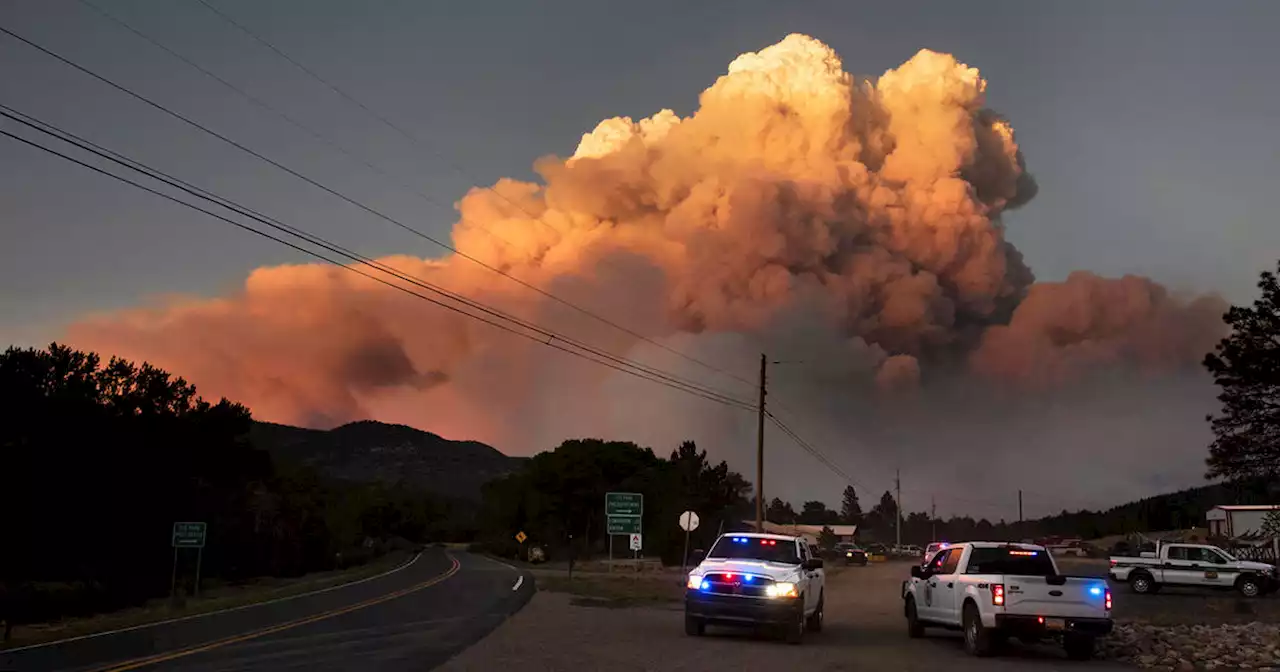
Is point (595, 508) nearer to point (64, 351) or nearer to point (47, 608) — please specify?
point (64, 351)

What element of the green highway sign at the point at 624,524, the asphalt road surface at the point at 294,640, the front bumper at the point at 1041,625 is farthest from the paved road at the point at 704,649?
the green highway sign at the point at 624,524

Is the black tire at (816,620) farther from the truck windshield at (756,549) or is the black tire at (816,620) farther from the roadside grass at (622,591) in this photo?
the roadside grass at (622,591)

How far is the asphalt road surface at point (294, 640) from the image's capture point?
1469cm

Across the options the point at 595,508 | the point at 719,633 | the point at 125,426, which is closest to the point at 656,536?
the point at 595,508

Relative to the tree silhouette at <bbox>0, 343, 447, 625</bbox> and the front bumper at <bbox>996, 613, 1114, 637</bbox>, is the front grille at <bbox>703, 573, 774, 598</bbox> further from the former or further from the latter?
the tree silhouette at <bbox>0, 343, 447, 625</bbox>

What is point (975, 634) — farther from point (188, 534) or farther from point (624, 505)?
point (188, 534)

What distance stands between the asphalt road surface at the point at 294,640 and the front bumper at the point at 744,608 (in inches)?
159

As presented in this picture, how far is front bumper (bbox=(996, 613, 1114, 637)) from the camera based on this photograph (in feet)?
55.1

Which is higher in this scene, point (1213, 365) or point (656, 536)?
point (1213, 365)

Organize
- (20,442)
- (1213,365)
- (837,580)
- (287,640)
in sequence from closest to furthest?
1. (287,640)
2. (1213,365)
3. (20,442)
4. (837,580)

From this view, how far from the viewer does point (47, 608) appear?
129 feet

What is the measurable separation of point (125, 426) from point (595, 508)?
60.0 m

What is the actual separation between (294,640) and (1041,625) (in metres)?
12.1

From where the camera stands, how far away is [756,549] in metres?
21.2
